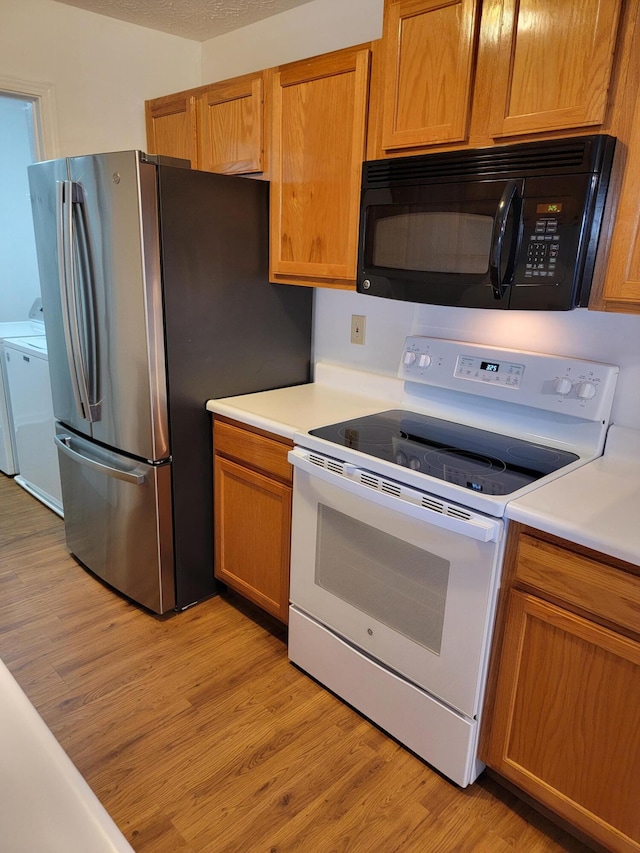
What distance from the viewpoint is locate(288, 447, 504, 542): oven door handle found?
1397mm

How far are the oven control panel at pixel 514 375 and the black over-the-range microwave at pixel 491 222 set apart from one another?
313 millimetres

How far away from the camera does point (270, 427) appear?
6.60 ft

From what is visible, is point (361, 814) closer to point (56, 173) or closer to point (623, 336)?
point (623, 336)

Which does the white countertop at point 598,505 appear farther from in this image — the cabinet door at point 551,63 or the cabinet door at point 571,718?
the cabinet door at point 551,63

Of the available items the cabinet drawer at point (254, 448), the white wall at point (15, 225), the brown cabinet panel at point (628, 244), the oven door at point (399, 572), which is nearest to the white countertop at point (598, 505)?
the oven door at point (399, 572)

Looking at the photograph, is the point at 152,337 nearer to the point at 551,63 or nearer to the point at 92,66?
the point at 551,63

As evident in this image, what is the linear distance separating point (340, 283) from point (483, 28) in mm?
838

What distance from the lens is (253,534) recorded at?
2.23m

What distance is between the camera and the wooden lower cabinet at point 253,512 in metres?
2.07

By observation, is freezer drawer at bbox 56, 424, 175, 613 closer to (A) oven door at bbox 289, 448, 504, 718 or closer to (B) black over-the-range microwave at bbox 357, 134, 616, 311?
(A) oven door at bbox 289, 448, 504, 718

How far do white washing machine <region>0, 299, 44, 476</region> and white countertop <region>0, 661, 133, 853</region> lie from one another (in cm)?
313

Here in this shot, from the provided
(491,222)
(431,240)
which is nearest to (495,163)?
(491,222)

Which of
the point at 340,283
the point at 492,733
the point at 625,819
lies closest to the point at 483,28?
the point at 340,283

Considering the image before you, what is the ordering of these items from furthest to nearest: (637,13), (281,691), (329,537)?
(281,691) < (329,537) < (637,13)
